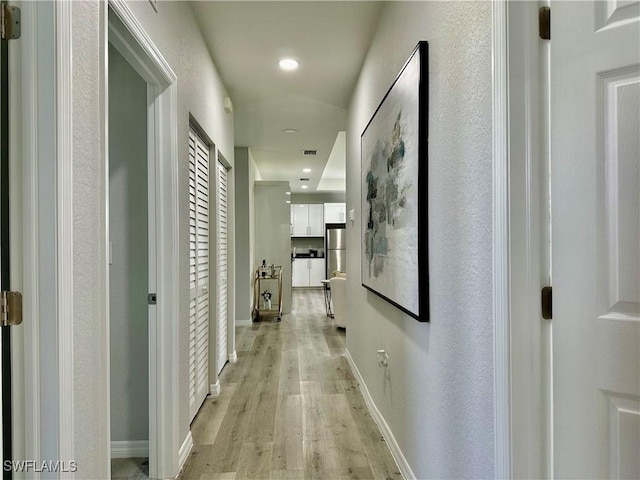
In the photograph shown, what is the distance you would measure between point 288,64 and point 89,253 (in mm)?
2273

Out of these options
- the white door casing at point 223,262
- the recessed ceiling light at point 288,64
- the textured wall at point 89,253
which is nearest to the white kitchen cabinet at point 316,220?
the white door casing at point 223,262

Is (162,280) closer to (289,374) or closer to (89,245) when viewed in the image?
(89,245)

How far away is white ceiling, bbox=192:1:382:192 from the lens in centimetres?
222

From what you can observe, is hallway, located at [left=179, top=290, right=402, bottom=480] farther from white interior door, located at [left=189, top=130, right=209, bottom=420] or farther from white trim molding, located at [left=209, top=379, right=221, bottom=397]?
white interior door, located at [left=189, top=130, right=209, bottom=420]

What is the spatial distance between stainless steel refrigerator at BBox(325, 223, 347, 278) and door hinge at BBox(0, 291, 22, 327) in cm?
840

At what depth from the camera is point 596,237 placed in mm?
902

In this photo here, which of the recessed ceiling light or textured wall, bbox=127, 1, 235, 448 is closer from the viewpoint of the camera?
textured wall, bbox=127, 1, 235, 448

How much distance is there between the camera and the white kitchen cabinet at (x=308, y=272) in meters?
10.1

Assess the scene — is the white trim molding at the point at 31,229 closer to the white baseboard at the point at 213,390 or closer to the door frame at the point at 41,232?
the door frame at the point at 41,232

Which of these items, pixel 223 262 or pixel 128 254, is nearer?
pixel 128 254

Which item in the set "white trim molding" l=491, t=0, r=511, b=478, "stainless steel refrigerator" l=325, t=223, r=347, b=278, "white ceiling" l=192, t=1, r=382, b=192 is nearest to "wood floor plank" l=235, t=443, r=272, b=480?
"white trim molding" l=491, t=0, r=511, b=478

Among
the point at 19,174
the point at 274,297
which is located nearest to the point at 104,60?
the point at 19,174

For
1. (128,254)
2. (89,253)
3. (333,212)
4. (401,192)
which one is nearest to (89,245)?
(89,253)

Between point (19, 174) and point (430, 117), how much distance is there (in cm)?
136
